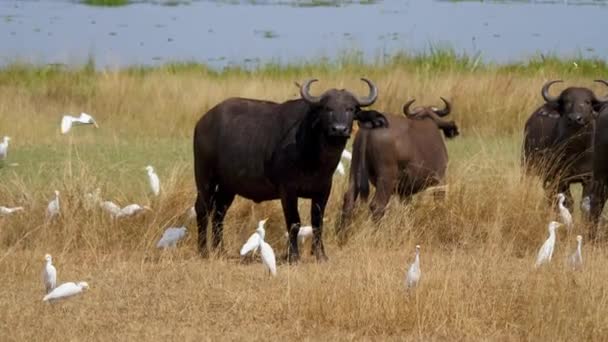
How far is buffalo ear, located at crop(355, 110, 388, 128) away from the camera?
398 inches

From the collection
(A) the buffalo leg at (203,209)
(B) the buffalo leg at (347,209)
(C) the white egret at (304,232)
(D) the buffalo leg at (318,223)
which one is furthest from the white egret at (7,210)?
(B) the buffalo leg at (347,209)

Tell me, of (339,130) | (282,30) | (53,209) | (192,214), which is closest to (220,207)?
(192,214)

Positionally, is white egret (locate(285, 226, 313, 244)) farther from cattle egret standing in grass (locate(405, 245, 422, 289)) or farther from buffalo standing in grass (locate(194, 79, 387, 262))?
cattle egret standing in grass (locate(405, 245, 422, 289))

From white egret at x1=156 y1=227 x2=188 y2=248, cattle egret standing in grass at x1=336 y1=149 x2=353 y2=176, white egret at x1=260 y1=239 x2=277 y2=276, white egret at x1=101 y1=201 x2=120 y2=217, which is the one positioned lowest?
cattle egret standing in grass at x1=336 y1=149 x2=353 y2=176

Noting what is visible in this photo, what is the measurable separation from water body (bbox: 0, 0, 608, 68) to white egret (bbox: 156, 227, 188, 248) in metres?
12.2

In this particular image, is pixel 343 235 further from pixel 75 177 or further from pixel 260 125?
pixel 75 177

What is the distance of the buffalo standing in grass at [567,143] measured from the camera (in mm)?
11617

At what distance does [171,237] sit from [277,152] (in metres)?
1.03

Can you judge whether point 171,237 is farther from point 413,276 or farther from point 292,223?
point 413,276

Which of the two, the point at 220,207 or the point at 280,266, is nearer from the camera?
the point at 280,266

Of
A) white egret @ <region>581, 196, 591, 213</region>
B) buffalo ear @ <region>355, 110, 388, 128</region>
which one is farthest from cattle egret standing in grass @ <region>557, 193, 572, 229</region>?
buffalo ear @ <region>355, 110, 388, 128</region>

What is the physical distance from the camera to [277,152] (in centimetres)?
1005

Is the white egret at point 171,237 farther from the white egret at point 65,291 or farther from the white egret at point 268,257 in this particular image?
the white egret at point 65,291

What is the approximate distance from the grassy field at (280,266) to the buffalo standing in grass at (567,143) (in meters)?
0.30
